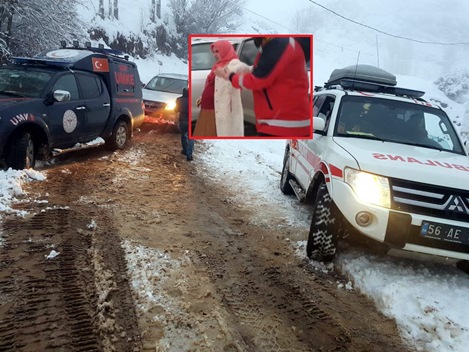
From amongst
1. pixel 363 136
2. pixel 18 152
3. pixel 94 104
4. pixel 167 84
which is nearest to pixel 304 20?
pixel 167 84

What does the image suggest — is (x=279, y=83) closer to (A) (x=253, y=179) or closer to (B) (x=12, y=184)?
(B) (x=12, y=184)

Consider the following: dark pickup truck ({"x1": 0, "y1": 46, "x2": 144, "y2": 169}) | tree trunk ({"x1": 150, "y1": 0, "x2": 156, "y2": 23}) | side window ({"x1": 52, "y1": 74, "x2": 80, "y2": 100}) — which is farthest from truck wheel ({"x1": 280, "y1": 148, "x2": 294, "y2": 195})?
tree trunk ({"x1": 150, "y1": 0, "x2": 156, "y2": 23})

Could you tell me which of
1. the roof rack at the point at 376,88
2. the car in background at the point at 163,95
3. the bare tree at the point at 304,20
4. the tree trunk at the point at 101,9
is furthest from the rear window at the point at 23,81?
the bare tree at the point at 304,20

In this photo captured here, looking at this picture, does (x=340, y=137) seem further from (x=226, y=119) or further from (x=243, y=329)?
(x=243, y=329)

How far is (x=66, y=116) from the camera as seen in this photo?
23.2 ft

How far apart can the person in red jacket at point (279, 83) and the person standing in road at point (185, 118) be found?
4136 millimetres

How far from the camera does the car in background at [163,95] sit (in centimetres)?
1195

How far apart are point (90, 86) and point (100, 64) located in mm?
749

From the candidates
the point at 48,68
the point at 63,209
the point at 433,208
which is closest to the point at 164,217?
the point at 63,209

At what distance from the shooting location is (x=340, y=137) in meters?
4.71

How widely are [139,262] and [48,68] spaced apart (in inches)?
199

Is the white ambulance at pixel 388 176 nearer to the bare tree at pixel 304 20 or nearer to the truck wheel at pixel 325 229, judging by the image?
the truck wheel at pixel 325 229

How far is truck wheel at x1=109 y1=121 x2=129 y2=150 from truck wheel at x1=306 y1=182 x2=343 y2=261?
6.15 metres

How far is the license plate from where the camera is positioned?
3506mm
